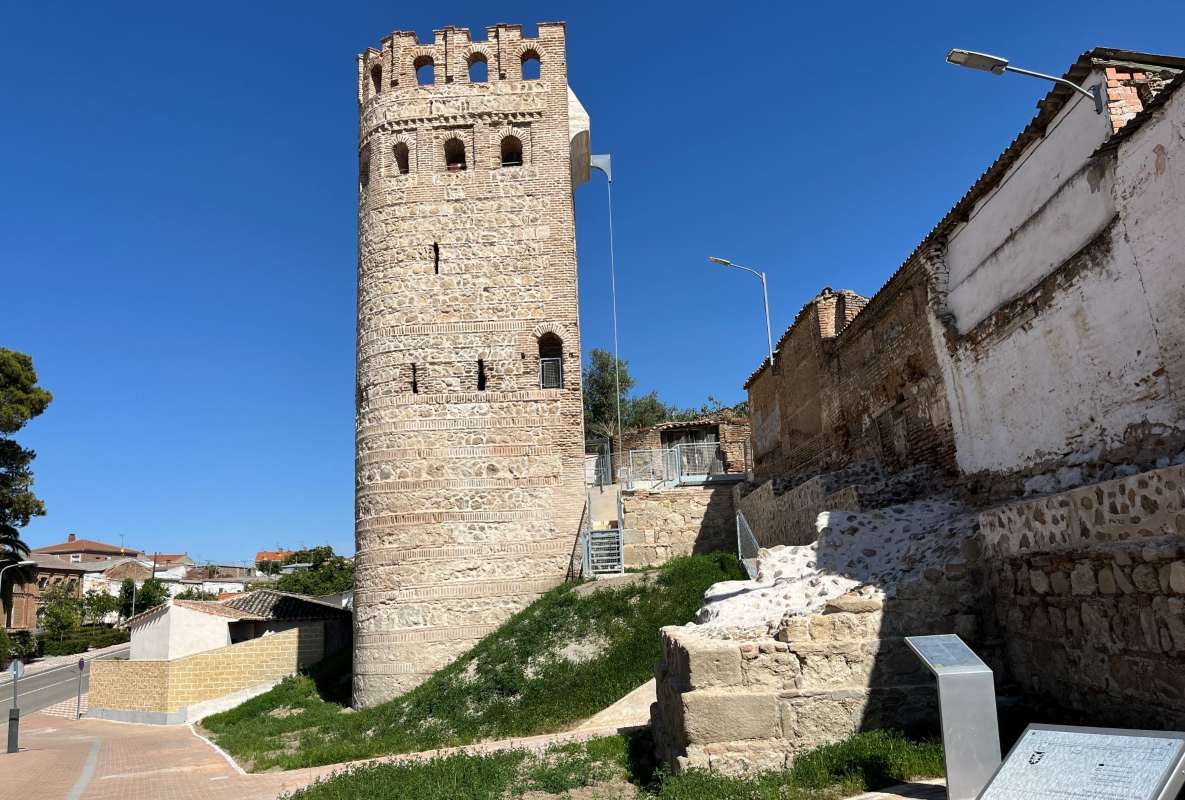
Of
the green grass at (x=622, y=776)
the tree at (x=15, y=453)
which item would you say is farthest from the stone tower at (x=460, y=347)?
the tree at (x=15, y=453)

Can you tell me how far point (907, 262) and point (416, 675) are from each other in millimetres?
10396

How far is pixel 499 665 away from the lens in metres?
12.6

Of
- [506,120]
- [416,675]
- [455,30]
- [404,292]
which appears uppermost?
[455,30]

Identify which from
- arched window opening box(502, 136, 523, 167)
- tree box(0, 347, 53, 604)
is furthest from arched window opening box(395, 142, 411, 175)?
tree box(0, 347, 53, 604)

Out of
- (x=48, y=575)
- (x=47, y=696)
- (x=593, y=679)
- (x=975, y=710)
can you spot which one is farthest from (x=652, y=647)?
(x=48, y=575)

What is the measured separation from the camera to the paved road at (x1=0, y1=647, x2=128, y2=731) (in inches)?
987

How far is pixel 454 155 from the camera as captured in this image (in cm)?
1741

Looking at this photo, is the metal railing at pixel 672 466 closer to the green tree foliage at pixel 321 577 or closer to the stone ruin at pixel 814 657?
the stone ruin at pixel 814 657

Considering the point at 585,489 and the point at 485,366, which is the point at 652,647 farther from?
the point at 485,366

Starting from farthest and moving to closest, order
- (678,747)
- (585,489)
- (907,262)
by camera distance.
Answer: (585,489)
(907,262)
(678,747)

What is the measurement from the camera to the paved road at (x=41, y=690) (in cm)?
2506

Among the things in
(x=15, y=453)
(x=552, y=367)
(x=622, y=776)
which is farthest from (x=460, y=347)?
(x=15, y=453)

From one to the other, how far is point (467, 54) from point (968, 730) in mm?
16146

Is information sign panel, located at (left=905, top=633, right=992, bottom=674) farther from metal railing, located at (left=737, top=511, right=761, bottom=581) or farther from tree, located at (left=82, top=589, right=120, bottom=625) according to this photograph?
tree, located at (left=82, top=589, right=120, bottom=625)
